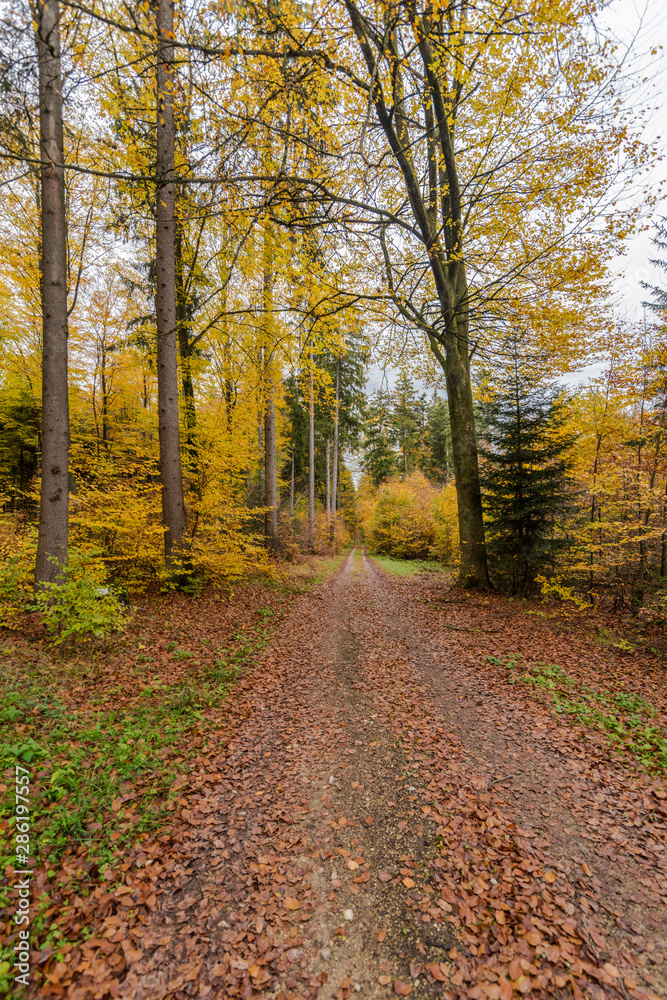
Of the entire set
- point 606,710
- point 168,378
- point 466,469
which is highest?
point 168,378

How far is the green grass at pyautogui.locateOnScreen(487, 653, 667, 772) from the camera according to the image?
155 inches

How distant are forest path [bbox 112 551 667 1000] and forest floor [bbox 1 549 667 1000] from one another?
0.04 ft

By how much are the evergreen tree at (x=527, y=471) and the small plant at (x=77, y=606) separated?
27.0 ft

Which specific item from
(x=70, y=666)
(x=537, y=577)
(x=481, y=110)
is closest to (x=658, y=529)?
(x=537, y=577)

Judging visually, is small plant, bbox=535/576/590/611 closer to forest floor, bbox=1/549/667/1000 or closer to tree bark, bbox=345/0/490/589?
tree bark, bbox=345/0/490/589

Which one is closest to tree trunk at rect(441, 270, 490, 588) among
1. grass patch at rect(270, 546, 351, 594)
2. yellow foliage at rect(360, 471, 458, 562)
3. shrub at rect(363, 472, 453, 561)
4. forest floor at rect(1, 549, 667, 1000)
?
forest floor at rect(1, 549, 667, 1000)

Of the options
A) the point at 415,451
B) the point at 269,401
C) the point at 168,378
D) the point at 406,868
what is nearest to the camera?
the point at 406,868

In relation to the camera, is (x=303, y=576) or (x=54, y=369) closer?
(x=54, y=369)

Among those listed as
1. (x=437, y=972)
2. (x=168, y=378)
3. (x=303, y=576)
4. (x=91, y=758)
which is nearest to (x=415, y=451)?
(x=303, y=576)

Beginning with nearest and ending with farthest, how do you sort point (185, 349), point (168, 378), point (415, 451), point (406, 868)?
point (406, 868)
point (168, 378)
point (185, 349)
point (415, 451)

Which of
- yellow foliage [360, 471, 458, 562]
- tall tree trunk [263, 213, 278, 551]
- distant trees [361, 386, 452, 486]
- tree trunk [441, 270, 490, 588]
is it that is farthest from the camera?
distant trees [361, 386, 452, 486]

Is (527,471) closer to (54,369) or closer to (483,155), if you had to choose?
(483,155)

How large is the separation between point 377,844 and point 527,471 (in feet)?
25.8

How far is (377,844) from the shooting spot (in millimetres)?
2943
